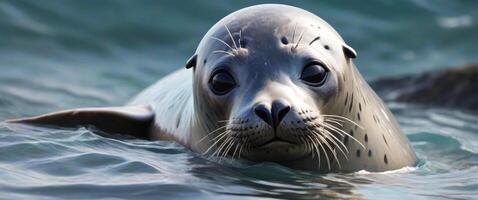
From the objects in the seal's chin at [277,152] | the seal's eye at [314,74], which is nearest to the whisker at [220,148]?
the seal's chin at [277,152]

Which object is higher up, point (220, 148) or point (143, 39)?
point (143, 39)

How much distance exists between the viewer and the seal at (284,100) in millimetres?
5680

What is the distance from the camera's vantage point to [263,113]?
556 centimetres

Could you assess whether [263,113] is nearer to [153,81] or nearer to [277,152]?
[277,152]

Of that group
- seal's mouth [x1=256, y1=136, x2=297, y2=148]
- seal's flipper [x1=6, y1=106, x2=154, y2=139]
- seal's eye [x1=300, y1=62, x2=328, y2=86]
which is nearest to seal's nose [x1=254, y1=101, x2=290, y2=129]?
seal's mouth [x1=256, y1=136, x2=297, y2=148]

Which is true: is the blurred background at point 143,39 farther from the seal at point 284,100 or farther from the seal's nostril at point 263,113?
the seal's nostril at point 263,113

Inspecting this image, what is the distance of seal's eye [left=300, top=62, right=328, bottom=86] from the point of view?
5977mm

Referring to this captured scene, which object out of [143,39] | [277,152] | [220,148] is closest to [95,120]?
A: [220,148]

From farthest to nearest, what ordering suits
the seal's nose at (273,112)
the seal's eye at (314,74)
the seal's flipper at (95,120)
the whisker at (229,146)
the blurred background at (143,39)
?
the blurred background at (143,39) < the seal's flipper at (95,120) < the seal's eye at (314,74) < the whisker at (229,146) < the seal's nose at (273,112)

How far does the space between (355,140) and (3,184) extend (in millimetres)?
1906

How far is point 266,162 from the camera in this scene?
5969 mm

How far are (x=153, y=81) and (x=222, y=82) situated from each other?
675cm

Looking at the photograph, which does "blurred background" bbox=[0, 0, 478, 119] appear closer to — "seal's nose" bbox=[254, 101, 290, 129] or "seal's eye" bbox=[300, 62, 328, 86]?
"seal's eye" bbox=[300, 62, 328, 86]

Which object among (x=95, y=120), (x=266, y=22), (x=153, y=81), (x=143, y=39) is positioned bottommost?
(x=95, y=120)
